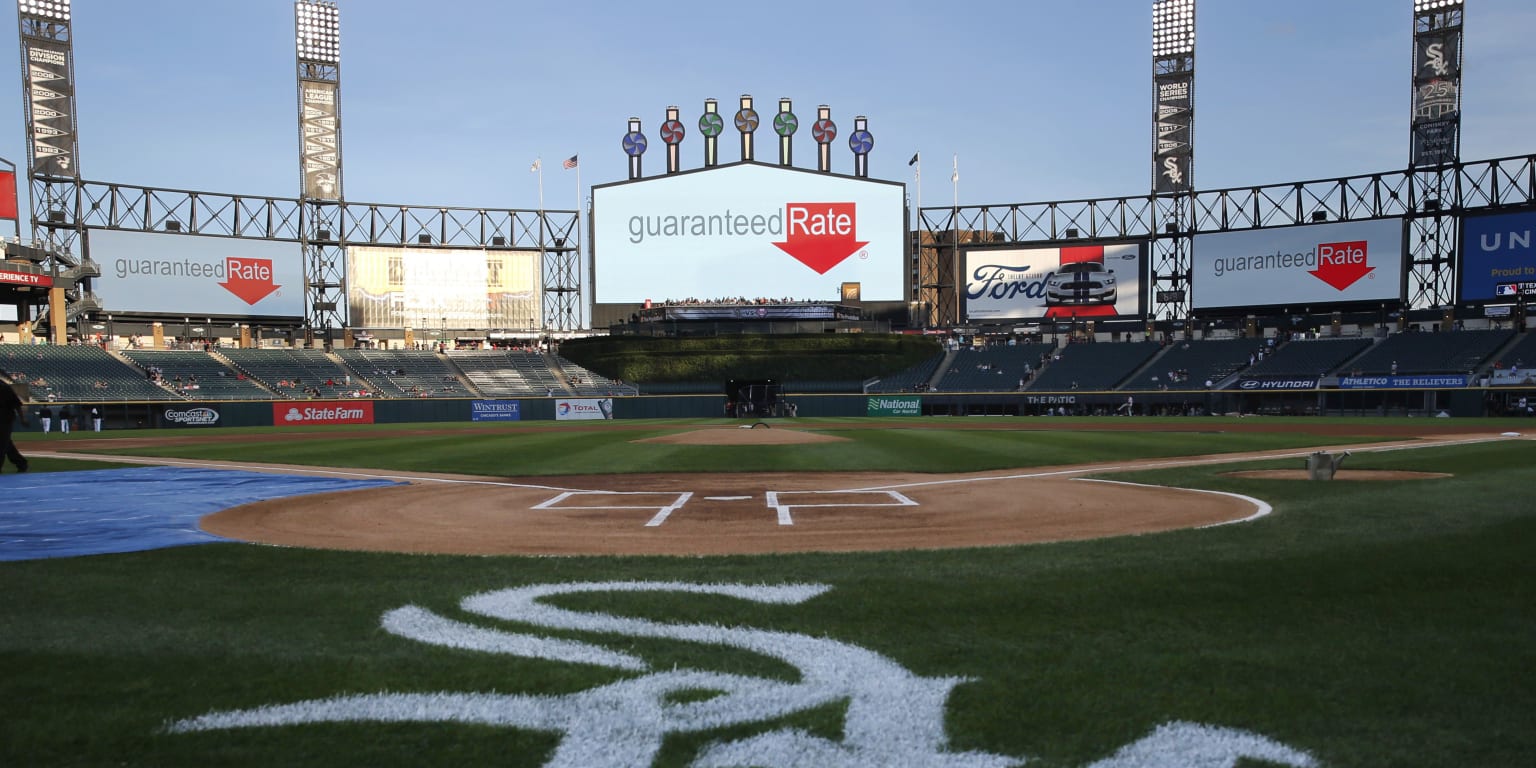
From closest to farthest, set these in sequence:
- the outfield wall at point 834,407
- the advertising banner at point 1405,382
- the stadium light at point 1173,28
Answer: the outfield wall at point 834,407 < the advertising banner at point 1405,382 < the stadium light at point 1173,28

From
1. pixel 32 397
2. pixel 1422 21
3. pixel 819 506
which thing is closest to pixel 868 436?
pixel 819 506

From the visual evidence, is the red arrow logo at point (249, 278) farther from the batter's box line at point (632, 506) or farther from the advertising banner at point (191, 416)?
the batter's box line at point (632, 506)

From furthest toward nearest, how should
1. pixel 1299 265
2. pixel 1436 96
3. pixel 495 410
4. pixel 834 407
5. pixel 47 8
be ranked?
1. pixel 1299 265
2. pixel 834 407
3. pixel 47 8
4. pixel 1436 96
5. pixel 495 410

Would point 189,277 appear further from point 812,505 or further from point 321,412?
point 812,505

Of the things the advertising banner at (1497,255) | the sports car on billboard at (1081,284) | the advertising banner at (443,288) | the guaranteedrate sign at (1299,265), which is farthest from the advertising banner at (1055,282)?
the advertising banner at (443,288)

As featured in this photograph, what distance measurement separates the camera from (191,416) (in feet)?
141

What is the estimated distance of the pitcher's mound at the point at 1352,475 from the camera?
13.3 metres

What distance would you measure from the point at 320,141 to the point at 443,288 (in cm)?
1201

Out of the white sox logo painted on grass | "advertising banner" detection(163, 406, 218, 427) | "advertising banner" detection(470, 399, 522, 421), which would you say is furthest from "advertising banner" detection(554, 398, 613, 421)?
the white sox logo painted on grass

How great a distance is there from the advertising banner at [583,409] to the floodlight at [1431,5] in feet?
157

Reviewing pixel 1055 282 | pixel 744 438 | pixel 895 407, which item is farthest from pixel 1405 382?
pixel 744 438

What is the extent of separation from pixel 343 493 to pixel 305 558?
6.42 meters

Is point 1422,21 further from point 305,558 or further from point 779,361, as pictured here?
point 305,558

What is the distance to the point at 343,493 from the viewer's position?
13406 mm
